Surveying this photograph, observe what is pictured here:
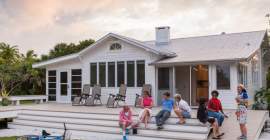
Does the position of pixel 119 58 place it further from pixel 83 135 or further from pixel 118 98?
pixel 83 135

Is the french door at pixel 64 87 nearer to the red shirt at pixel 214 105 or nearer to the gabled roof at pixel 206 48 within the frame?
the gabled roof at pixel 206 48

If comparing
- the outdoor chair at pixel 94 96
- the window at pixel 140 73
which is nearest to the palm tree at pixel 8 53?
the outdoor chair at pixel 94 96

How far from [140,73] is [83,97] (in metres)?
3.17

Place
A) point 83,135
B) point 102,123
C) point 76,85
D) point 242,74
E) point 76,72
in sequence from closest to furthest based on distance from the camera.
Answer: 1. point 83,135
2. point 102,123
3. point 242,74
4. point 76,85
5. point 76,72

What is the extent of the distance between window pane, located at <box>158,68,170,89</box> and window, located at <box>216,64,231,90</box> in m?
2.46

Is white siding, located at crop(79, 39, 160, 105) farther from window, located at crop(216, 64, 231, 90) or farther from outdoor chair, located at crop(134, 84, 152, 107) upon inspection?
window, located at crop(216, 64, 231, 90)

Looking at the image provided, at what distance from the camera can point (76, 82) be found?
759 inches

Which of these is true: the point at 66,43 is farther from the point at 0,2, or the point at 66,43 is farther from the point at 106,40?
the point at 0,2

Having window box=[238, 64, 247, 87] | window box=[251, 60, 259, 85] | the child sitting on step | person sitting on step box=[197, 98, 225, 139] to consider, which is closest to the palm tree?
window box=[251, 60, 259, 85]

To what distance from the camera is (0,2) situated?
14195 mm

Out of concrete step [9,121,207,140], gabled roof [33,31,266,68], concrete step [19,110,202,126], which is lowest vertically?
concrete step [9,121,207,140]

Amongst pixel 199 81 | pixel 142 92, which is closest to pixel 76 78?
pixel 142 92

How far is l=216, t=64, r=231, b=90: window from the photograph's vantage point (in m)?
14.7

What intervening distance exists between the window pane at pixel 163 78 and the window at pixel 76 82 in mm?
4901
